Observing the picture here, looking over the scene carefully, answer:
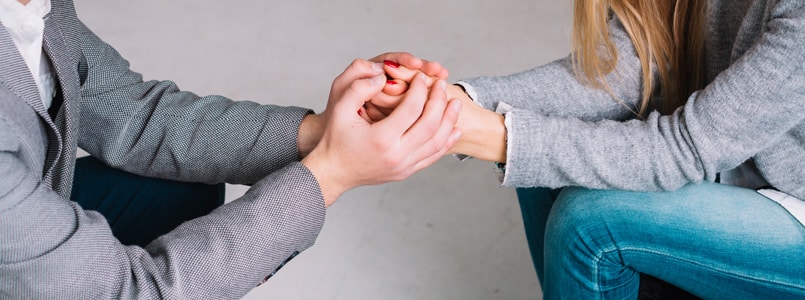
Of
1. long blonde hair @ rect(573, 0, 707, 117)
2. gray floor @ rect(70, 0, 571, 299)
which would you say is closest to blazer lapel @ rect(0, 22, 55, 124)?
long blonde hair @ rect(573, 0, 707, 117)

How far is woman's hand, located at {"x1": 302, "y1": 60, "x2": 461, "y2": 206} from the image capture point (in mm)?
1088

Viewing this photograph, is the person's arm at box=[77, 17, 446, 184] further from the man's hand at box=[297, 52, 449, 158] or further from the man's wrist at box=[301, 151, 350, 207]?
the man's wrist at box=[301, 151, 350, 207]

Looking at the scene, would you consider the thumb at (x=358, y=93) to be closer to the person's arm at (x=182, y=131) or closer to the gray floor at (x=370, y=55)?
the person's arm at (x=182, y=131)

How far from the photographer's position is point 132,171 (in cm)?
127

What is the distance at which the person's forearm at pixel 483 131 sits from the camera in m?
1.16

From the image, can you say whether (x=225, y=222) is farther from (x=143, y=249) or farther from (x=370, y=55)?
(x=370, y=55)

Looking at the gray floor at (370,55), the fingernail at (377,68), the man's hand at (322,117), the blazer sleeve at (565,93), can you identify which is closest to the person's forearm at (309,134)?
the man's hand at (322,117)

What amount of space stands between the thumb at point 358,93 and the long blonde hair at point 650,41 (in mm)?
308

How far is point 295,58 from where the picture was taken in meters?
2.44

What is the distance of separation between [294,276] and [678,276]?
2.83 feet

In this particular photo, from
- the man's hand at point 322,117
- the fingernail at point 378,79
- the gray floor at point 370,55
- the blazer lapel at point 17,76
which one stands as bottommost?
the gray floor at point 370,55

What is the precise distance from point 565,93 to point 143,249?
2.03 feet

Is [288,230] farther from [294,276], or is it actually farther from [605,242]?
[294,276]

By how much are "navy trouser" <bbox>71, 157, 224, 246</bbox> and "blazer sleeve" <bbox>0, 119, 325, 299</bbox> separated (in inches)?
9.9
